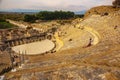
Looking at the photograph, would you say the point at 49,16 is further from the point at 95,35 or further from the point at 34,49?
the point at 95,35

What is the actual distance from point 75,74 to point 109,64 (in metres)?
3.60

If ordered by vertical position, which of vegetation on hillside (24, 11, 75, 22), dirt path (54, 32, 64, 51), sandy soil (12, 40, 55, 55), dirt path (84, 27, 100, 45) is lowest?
sandy soil (12, 40, 55, 55)

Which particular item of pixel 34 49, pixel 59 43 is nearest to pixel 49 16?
pixel 59 43

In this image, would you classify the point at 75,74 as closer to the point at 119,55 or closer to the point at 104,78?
the point at 104,78

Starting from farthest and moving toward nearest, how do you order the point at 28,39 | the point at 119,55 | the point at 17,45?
the point at 28,39 < the point at 17,45 < the point at 119,55

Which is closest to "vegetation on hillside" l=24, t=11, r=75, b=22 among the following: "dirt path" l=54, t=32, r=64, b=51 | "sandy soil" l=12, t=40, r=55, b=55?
"dirt path" l=54, t=32, r=64, b=51

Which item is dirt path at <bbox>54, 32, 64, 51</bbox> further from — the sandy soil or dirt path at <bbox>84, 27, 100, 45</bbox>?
dirt path at <bbox>84, 27, 100, 45</bbox>

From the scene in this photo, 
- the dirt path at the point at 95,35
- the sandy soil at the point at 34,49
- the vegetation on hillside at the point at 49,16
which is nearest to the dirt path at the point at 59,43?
the sandy soil at the point at 34,49

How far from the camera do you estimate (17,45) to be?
58.0m

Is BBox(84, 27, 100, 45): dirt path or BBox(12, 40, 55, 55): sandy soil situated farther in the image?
BBox(12, 40, 55, 55): sandy soil

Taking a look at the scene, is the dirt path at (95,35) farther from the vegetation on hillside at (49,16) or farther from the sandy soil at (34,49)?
the vegetation on hillside at (49,16)

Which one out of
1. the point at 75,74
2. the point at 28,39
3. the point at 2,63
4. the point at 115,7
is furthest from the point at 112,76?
the point at 115,7

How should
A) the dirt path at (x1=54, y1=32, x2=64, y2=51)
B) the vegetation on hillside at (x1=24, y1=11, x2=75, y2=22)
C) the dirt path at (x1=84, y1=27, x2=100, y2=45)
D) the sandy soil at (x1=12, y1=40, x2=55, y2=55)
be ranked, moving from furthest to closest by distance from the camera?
the vegetation on hillside at (x1=24, y1=11, x2=75, y2=22), the dirt path at (x1=54, y1=32, x2=64, y2=51), the sandy soil at (x1=12, y1=40, x2=55, y2=55), the dirt path at (x1=84, y1=27, x2=100, y2=45)

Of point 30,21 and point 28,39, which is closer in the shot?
point 28,39
